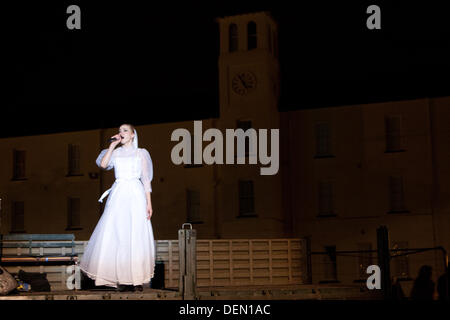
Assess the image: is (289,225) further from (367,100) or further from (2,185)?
(2,185)

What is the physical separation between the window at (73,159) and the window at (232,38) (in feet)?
34.8

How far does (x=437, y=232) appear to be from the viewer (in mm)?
33406

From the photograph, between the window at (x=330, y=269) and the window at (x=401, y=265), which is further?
the window at (x=330, y=269)

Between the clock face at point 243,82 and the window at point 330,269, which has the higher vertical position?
the clock face at point 243,82

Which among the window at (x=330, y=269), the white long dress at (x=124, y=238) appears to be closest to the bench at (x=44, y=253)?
the white long dress at (x=124, y=238)

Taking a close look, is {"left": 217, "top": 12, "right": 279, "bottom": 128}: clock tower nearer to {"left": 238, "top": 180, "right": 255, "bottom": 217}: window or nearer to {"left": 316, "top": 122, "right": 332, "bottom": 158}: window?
{"left": 316, "top": 122, "right": 332, "bottom": 158}: window

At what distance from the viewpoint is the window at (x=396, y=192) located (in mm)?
34938

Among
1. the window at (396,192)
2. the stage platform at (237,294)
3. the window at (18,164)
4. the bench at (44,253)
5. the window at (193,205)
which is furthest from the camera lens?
the window at (18,164)

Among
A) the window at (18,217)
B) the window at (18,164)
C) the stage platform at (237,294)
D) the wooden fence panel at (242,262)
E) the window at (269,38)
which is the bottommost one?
the stage platform at (237,294)

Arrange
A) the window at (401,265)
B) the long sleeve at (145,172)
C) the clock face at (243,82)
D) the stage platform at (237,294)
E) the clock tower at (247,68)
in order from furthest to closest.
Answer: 1. the clock face at (243,82)
2. the clock tower at (247,68)
3. the window at (401,265)
4. the long sleeve at (145,172)
5. the stage platform at (237,294)

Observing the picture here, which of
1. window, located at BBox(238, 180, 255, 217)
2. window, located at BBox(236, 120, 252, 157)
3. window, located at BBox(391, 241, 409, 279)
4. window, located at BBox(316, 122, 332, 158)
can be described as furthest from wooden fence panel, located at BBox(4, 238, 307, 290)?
window, located at BBox(316, 122, 332, 158)

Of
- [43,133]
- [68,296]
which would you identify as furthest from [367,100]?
[68,296]

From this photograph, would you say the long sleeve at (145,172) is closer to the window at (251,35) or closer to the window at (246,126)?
the window at (246,126)

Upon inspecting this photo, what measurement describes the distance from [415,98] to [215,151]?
10.3 m
